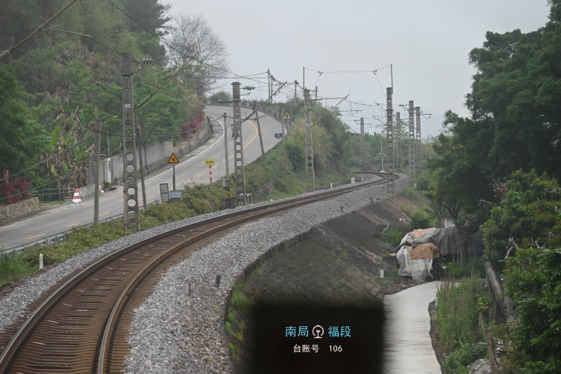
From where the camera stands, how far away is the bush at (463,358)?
1418cm

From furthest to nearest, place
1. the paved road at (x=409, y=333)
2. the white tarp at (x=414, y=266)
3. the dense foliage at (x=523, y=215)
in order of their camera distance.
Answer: the white tarp at (x=414, y=266) → the dense foliage at (x=523, y=215) → the paved road at (x=409, y=333)

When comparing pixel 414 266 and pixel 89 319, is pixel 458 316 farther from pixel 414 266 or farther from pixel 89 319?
pixel 89 319

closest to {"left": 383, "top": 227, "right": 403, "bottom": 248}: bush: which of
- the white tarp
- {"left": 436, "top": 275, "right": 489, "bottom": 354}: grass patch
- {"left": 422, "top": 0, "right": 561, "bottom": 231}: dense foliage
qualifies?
{"left": 422, "top": 0, "right": 561, "bottom": 231}: dense foliage

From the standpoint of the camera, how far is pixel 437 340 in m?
17.8

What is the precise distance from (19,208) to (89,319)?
25.9 meters

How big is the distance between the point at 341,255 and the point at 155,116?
1230 inches

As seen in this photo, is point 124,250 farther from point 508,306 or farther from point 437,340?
point 508,306

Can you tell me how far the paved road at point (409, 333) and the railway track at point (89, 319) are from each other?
6.77 meters

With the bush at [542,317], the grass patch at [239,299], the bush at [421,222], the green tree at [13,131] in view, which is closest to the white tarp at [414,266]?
the bush at [421,222]

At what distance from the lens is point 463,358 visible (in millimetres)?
14547

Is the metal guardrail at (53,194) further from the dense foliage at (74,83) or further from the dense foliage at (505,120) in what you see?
the dense foliage at (505,120)

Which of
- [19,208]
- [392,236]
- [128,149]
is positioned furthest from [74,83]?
[392,236]

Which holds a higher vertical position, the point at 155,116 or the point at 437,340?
the point at 155,116

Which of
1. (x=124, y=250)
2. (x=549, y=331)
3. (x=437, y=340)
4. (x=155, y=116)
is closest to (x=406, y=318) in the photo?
(x=437, y=340)
